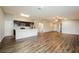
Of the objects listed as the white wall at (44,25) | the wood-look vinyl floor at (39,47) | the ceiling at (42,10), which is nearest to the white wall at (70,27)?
the white wall at (44,25)

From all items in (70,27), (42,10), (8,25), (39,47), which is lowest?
(39,47)

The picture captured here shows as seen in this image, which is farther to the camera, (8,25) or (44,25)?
(44,25)

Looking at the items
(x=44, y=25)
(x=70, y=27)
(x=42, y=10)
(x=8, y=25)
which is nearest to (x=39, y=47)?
(x=42, y=10)

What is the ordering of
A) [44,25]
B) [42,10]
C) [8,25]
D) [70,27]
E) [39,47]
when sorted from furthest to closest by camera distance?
[70,27] < [44,25] < [8,25] < [42,10] < [39,47]

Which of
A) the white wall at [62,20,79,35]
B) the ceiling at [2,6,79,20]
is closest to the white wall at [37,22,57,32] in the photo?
the white wall at [62,20,79,35]

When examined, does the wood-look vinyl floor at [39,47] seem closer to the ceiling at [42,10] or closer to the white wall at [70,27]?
the ceiling at [42,10]

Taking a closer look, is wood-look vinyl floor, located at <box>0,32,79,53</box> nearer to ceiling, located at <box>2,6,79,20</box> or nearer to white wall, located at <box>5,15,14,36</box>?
ceiling, located at <box>2,6,79,20</box>

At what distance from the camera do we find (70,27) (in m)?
12.9

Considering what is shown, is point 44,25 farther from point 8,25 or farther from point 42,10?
point 42,10

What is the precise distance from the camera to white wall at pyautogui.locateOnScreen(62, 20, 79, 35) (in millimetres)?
12328

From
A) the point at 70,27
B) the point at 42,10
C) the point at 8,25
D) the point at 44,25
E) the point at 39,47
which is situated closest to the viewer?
the point at 39,47
